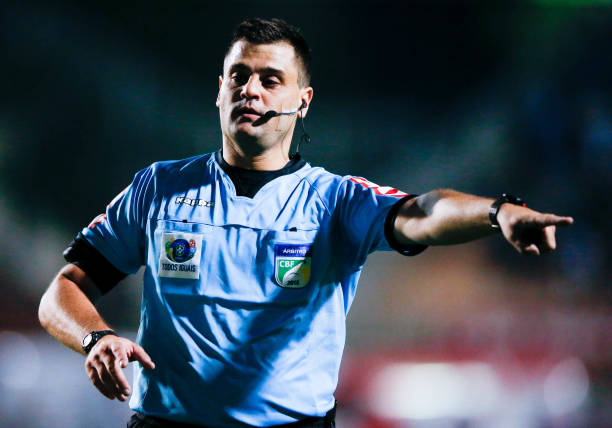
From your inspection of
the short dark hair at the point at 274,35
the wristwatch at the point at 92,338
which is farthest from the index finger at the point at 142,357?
the short dark hair at the point at 274,35

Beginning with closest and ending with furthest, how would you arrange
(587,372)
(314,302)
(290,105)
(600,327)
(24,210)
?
(314,302)
(290,105)
(587,372)
(600,327)
(24,210)

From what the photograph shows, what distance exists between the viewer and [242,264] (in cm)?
182

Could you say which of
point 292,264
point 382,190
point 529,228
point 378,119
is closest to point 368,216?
point 382,190

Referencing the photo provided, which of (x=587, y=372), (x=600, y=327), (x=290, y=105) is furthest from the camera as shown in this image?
(x=600, y=327)

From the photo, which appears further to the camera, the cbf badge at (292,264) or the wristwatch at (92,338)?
the cbf badge at (292,264)

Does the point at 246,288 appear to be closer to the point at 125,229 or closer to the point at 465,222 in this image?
the point at 125,229

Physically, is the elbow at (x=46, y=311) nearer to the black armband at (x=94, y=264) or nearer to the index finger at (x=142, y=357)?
the black armband at (x=94, y=264)

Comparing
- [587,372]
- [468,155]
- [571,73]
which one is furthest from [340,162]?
[587,372]

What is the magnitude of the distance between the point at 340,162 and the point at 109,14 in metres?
3.52

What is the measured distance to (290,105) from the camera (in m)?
2.09

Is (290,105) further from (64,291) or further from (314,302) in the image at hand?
(64,291)

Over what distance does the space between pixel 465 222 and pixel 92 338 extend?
1.05 meters

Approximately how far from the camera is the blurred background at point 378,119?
6.94 meters

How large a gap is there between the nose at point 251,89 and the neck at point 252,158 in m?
0.17
